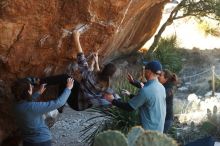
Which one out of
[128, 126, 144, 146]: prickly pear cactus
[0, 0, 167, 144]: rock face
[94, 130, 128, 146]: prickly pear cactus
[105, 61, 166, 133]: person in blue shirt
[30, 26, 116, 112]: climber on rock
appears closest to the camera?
[94, 130, 128, 146]: prickly pear cactus

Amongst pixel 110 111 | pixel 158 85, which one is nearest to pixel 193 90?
pixel 110 111

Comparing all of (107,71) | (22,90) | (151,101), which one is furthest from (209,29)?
(22,90)

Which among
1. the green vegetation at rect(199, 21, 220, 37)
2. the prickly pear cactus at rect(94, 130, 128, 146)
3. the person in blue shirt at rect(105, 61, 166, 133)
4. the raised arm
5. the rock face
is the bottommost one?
the prickly pear cactus at rect(94, 130, 128, 146)

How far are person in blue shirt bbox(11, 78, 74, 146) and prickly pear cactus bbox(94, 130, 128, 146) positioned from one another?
958 mm

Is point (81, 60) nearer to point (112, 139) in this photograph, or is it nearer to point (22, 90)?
point (22, 90)

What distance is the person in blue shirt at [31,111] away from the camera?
6207mm

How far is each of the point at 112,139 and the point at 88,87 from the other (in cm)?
220

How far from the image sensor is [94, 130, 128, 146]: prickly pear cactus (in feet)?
17.7

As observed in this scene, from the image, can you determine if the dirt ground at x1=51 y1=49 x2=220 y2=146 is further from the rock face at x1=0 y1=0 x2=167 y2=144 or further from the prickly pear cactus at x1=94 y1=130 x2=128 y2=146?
the prickly pear cactus at x1=94 y1=130 x2=128 y2=146

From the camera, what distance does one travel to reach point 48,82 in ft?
24.9

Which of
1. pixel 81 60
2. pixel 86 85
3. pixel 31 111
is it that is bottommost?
pixel 31 111

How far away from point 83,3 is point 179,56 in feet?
39.7

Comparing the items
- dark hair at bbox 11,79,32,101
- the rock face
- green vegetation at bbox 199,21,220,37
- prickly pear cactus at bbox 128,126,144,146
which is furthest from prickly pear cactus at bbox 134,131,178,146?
green vegetation at bbox 199,21,220,37

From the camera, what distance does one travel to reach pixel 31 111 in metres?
6.28
